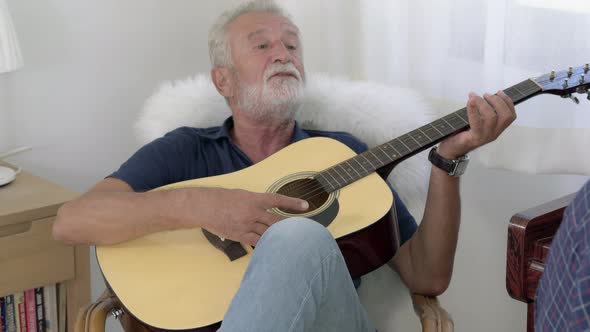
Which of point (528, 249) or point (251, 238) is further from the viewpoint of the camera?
point (251, 238)

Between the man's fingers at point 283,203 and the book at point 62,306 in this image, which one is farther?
the book at point 62,306

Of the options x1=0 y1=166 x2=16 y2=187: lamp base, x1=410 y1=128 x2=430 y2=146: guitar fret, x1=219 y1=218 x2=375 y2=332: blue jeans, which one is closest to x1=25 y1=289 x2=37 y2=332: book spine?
x1=0 y1=166 x2=16 y2=187: lamp base

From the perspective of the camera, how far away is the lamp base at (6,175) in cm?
208

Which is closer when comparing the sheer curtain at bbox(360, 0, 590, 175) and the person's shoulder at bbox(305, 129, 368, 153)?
the sheer curtain at bbox(360, 0, 590, 175)

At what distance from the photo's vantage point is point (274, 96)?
1.86 metres

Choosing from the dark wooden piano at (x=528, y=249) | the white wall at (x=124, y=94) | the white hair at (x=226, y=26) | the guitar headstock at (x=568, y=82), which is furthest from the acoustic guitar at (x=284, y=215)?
the white wall at (x=124, y=94)

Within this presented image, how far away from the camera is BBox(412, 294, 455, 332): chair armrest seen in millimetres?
1530

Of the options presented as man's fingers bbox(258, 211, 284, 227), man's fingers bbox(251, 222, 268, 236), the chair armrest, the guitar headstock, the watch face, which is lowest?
the chair armrest

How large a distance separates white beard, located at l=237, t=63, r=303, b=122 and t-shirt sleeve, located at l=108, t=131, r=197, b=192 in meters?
0.17

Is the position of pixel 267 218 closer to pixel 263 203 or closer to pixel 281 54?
pixel 263 203

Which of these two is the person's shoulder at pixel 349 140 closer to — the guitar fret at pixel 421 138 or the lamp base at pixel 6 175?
the guitar fret at pixel 421 138

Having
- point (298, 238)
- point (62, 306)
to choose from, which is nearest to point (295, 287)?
point (298, 238)

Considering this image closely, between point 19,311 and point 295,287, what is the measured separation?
3.65ft

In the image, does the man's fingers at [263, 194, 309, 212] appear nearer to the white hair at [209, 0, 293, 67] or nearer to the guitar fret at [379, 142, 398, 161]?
the guitar fret at [379, 142, 398, 161]
